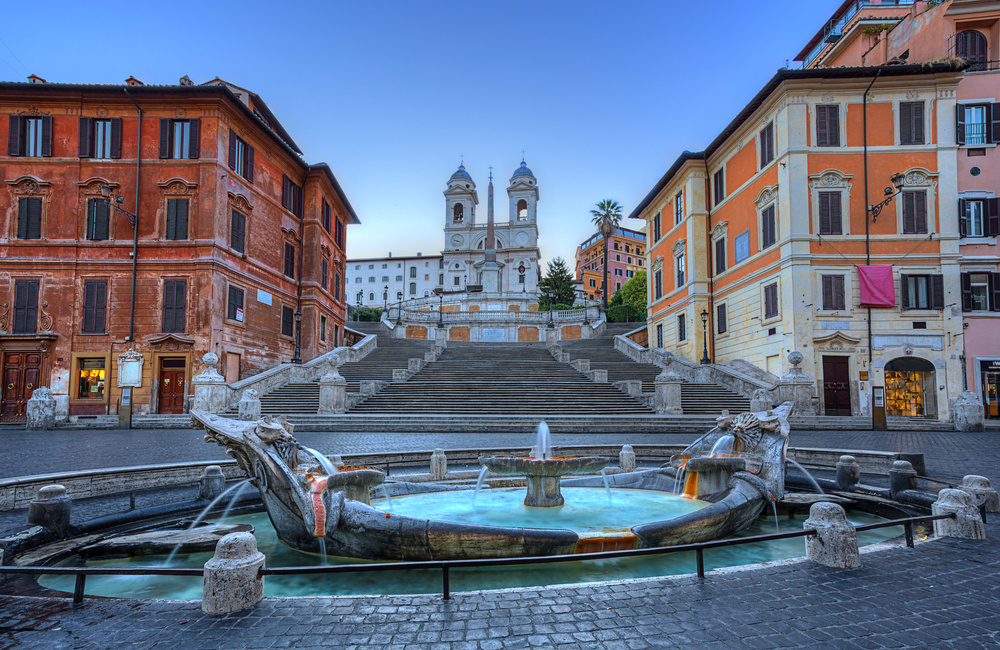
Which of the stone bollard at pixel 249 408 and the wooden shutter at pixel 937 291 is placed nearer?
the stone bollard at pixel 249 408

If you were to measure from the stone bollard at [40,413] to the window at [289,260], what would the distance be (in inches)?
516

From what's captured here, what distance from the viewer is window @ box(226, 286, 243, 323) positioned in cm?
2585

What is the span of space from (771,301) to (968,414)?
318 inches

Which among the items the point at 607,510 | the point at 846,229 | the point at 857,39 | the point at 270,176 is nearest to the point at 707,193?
the point at 846,229

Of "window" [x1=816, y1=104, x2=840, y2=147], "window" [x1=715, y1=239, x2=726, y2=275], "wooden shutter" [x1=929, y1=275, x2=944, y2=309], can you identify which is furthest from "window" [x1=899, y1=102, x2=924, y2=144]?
"window" [x1=715, y1=239, x2=726, y2=275]

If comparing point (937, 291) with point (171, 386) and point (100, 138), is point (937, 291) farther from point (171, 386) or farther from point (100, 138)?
point (100, 138)

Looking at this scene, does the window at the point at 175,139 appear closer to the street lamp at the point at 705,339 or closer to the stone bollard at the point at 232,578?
the street lamp at the point at 705,339

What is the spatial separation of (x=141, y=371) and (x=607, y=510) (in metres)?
22.8

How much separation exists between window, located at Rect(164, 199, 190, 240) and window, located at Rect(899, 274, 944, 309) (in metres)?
31.4

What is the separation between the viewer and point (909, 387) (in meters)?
23.4

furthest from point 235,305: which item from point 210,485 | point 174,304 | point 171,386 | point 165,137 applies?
point 210,485

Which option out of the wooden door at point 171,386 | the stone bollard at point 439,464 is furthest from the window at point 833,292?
the wooden door at point 171,386

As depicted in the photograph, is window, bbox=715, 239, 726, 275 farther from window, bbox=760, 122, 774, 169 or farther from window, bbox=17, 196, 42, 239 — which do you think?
window, bbox=17, 196, 42, 239

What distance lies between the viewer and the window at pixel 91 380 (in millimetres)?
24125
